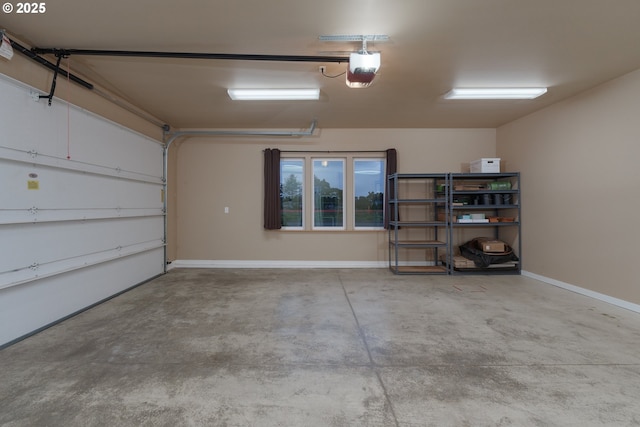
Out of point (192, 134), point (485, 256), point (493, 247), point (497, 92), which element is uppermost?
point (497, 92)

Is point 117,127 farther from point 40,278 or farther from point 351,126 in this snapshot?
point 351,126

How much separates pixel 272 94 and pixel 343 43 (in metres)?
1.34

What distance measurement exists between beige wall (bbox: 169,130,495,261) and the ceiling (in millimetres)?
1444

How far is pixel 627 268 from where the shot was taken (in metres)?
3.33

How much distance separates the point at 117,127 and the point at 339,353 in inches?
162

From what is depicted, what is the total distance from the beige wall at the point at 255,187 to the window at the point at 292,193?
0.92ft

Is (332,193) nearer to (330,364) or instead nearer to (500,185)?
(500,185)

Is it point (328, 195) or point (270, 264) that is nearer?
point (270, 264)

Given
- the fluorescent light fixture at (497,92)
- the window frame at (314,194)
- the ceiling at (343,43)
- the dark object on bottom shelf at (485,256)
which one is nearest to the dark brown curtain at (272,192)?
the window frame at (314,194)

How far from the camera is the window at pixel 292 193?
18.7 ft

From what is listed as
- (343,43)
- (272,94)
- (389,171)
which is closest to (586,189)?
(389,171)

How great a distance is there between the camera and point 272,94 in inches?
145

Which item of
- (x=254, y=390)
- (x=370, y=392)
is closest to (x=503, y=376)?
(x=370, y=392)

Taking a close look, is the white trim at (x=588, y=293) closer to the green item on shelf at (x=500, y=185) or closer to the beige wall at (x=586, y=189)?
the beige wall at (x=586, y=189)
